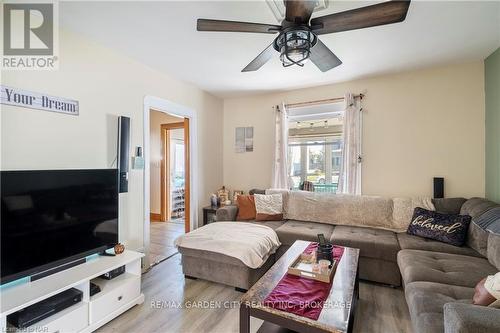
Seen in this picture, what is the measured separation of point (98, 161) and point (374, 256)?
114 inches

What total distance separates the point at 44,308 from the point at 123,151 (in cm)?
138

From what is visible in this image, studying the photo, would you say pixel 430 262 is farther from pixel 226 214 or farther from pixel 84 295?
pixel 84 295

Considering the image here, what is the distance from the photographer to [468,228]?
2301 millimetres

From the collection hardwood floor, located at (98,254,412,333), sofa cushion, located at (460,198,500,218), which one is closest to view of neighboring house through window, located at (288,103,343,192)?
sofa cushion, located at (460,198,500,218)

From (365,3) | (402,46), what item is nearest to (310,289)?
(365,3)

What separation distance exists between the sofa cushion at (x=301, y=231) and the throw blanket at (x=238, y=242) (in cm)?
10

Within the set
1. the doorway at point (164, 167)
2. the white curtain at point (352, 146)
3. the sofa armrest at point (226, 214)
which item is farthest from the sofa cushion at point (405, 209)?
the doorway at point (164, 167)

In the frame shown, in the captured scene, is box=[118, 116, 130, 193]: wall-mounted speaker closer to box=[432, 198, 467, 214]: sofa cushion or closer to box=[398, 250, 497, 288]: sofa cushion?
box=[398, 250, 497, 288]: sofa cushion

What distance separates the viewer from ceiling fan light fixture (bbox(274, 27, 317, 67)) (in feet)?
4.89

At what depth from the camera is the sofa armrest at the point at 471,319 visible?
3.18ft

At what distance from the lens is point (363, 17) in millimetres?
1391

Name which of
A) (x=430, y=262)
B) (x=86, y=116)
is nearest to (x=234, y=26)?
(x=86, y=116)

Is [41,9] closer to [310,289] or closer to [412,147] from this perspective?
[310,289]

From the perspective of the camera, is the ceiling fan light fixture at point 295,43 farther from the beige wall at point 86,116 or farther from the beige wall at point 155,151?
the beige wall at point 155,151
